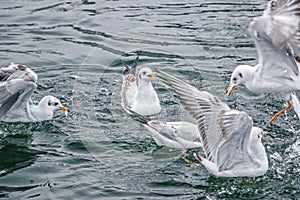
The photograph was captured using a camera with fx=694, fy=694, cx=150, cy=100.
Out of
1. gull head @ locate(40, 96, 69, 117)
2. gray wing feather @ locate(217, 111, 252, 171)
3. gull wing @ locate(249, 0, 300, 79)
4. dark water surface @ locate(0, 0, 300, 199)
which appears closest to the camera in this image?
gray wing feather @ locate(217, 111, 252, 171)

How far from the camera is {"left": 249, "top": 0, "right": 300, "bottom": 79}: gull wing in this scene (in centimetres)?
667

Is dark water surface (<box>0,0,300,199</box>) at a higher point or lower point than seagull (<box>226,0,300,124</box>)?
lower

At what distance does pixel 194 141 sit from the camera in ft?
25.0

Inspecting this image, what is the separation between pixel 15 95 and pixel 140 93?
1.68 m

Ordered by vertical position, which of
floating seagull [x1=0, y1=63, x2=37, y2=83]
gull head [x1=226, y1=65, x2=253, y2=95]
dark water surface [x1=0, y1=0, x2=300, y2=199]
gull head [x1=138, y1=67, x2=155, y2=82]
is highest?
gull head [x1=226, y1=65, x2=253, y2=95]

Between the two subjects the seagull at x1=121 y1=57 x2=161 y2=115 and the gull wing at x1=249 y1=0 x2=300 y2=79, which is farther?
the seagull at x1=121 y1=57 x2=161 y2=115

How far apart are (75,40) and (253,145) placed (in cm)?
532

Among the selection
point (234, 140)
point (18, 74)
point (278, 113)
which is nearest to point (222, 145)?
point (234, 140)

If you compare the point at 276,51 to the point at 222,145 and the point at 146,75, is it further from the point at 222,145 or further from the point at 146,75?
the point at 146,75

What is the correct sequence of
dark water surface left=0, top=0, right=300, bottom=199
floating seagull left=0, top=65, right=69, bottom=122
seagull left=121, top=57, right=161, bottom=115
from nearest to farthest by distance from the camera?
dark water surface left=0, top=0, right=300, bottom=199
floating seagull left=0, top=65, right=69, bottom=122
seagull left=121, top=57, right=161, bottom=115

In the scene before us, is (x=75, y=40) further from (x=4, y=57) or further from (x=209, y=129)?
(x=209, y=129)

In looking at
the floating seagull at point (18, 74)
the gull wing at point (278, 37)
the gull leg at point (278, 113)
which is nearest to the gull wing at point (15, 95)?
the floating seagull at point (18, 74)

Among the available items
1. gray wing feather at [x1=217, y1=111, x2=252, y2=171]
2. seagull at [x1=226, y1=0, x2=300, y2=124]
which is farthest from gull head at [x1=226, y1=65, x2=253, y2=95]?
gray wing feather at [x1=217, y1=111, x2=252, y2=171]

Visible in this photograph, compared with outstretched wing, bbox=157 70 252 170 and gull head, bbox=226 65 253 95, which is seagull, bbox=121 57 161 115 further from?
outstretched wing, bbox=157 70 252 170
